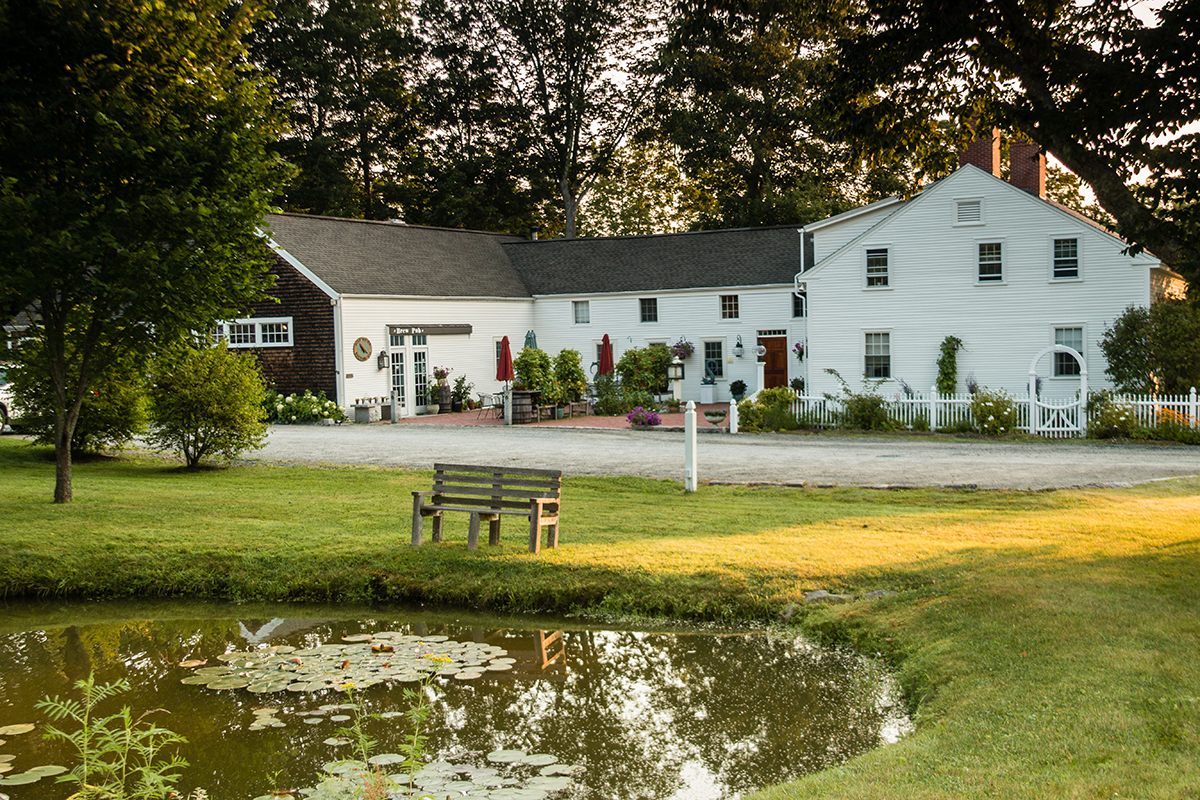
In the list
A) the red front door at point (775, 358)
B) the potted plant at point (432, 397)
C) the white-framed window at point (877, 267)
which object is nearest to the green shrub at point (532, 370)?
the potted plant at point (432, 397)

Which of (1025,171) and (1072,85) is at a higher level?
(1025,171)

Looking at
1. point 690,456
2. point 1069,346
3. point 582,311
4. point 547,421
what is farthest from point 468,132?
point 690,456

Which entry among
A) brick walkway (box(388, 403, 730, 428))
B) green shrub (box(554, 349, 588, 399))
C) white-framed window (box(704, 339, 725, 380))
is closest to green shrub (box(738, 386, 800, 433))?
brick walkway (box(388, 403, 730, 428))

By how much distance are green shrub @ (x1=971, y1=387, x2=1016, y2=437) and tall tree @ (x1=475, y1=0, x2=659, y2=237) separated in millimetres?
34102

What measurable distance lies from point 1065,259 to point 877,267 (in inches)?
203

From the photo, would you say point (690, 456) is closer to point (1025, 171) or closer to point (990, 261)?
point (990, 261)

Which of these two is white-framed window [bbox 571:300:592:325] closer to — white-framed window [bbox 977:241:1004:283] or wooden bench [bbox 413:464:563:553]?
white-framed window [bbox 977:241:1004:283]

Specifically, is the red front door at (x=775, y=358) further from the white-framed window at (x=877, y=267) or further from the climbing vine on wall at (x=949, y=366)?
the climbing vine on wall at (x=949, y=366)

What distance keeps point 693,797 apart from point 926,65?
1026 cm

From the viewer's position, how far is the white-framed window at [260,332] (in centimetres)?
3244

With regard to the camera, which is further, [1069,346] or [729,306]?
[729,306]

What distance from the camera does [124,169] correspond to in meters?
12.7

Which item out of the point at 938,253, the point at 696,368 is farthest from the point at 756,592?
the point at 696,368

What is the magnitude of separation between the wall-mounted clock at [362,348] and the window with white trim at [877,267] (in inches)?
624
